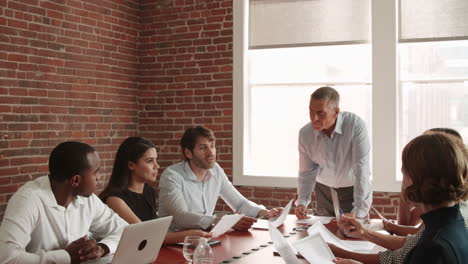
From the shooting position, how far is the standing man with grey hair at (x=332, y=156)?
4000mm

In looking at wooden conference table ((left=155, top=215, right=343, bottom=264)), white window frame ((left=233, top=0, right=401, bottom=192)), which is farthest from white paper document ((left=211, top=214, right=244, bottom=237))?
white window frame ((left=233, top=0, right=401, bottom=192))

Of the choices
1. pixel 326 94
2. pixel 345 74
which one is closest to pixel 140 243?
pixel 326 94

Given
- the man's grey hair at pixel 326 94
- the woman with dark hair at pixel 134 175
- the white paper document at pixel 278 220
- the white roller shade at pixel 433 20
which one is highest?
the white roller shade at pixel 433 20

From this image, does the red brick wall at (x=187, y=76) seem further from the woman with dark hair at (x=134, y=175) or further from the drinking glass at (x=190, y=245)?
the drinking glass at (x=190, y=245)

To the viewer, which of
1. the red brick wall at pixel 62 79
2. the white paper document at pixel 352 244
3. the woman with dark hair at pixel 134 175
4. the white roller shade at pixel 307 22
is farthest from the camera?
the white roller shade at pixel 307 22

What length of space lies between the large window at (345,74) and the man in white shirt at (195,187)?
1912 millimetres

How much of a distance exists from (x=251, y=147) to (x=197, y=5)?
5.54ft

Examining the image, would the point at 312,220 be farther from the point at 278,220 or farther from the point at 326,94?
the point at 326,94

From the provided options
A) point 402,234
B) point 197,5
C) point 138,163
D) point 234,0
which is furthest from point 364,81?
point 138,163

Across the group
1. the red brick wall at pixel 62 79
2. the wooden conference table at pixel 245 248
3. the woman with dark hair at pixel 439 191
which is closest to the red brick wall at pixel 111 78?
the red brick wall at pixel 62 79

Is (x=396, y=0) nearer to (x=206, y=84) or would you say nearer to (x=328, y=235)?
(x=206, y=84)

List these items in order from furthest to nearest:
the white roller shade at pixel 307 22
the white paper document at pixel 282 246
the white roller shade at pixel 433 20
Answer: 1. the white roller shade at pixel 307 22
2. the white roller shade at pixel 433 20
3. the white paper document at pixel 282 246

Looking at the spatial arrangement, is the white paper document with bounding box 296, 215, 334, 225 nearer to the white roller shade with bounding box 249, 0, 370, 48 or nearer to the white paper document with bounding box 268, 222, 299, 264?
the white paper document with bounding box 268, 222, 299, 264

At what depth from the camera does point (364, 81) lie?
18.6 feet
